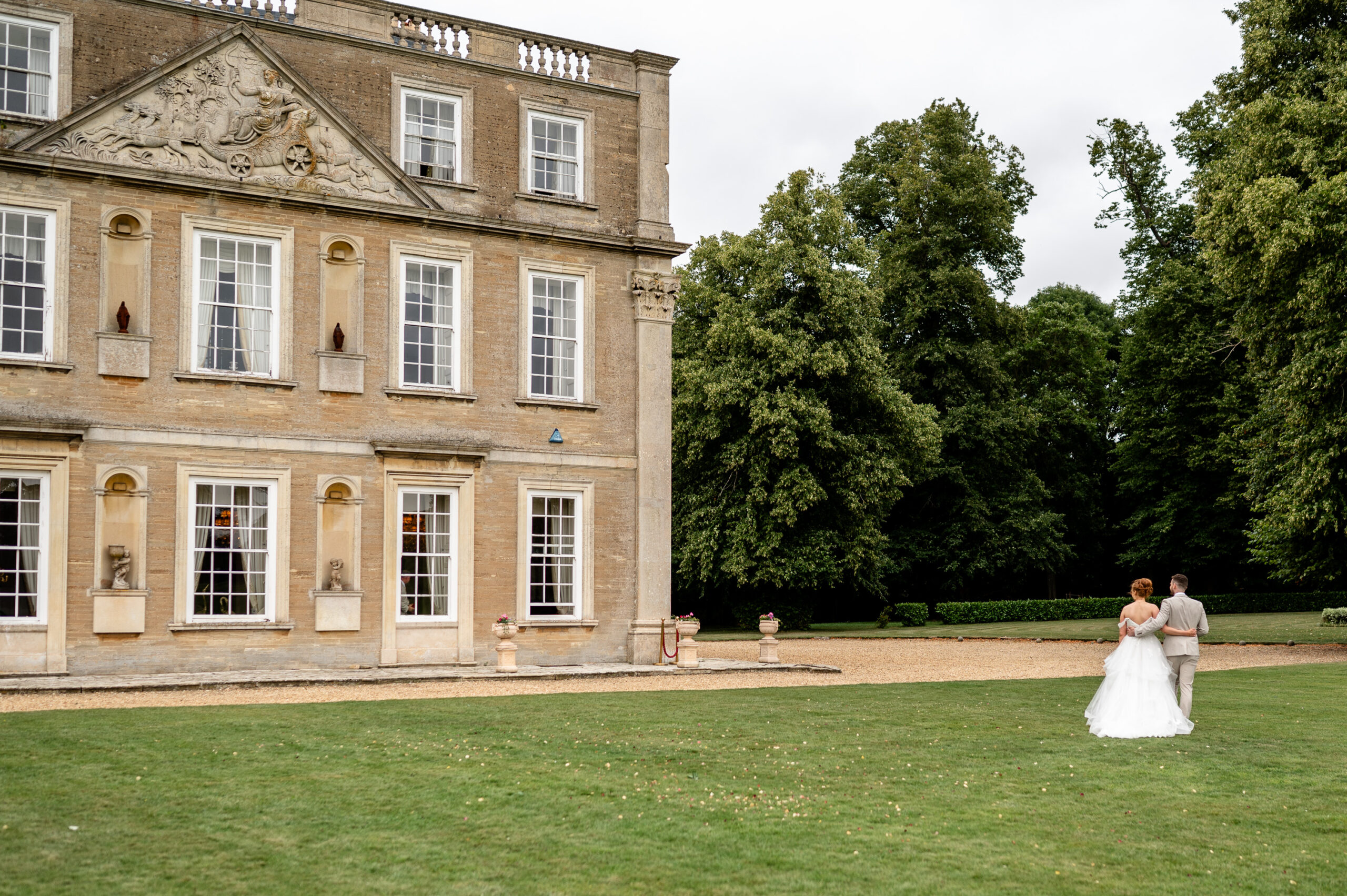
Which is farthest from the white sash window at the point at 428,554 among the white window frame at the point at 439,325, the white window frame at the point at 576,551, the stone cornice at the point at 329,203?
the stone cornice at the point at 329,203

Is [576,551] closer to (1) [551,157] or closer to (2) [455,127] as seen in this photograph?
(1) [551,157]

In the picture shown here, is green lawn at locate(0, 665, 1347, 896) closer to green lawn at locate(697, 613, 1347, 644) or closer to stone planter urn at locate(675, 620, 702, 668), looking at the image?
stone planter urn at locate(675, 620, 702, 668)

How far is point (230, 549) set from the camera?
2178 cm

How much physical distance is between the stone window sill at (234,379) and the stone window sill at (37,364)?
1603 mm

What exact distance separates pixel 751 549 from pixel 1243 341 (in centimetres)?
1505

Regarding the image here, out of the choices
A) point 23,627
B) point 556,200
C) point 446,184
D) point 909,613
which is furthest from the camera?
point 909,613

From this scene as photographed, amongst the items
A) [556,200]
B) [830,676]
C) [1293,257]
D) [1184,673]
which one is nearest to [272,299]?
[556,200]

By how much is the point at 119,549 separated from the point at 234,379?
3.29 meters

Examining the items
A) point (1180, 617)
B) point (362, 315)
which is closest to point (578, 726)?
point (1180, 617)

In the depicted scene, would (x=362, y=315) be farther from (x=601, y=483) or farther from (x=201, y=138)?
(x=601, y=483)

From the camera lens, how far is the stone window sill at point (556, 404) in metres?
24.2

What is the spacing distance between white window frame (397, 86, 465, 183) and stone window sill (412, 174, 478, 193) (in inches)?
0.8

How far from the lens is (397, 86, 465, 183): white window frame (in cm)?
2372

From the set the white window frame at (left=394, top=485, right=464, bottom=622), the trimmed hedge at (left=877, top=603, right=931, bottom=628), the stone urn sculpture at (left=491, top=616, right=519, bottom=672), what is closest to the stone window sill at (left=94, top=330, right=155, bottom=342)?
→ the white window frame at (left=394, top=485, right=464, bottom=622)
